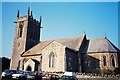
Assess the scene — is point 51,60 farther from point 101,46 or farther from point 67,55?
point 101,46

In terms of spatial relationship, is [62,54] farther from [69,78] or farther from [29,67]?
[69,78]

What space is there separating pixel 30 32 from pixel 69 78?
1163 inches

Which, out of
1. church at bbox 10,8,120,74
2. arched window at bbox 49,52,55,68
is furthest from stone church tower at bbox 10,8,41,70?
arched window at bbox 49,52,55,68

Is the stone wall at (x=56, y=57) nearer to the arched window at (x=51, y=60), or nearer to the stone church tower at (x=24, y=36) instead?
the arched window at (x=51, y=60)

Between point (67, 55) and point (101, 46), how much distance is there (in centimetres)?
923

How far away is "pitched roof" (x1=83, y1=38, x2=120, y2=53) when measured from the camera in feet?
118

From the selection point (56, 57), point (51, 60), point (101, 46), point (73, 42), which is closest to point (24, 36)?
point (73, 42)

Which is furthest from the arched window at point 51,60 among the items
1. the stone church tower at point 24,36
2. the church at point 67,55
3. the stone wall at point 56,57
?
the stone church tower at point 24,36

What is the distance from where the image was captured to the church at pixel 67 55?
108 feet

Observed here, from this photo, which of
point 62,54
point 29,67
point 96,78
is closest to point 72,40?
point 62,54

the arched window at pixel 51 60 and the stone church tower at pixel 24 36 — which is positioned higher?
the stone church tower at pixel 24 36

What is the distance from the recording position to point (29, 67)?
37156mm

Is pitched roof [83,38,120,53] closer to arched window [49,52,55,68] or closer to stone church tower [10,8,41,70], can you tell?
arched window [49,52,55,68]

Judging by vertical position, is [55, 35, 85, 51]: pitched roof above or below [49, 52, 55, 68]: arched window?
above
